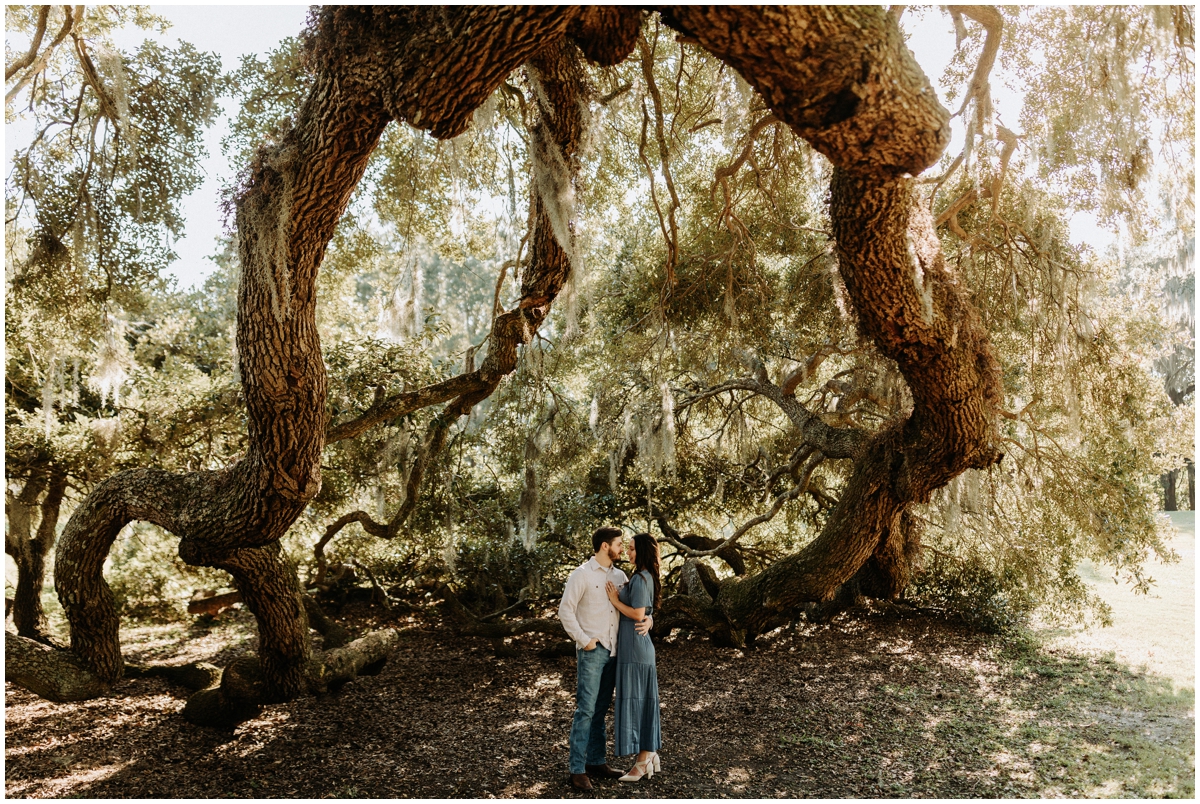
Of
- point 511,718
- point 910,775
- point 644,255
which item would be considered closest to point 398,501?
point 511,718

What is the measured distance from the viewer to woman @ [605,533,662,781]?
410cm

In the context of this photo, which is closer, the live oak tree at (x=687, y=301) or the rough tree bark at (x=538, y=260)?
the live oak tree at (x=687, y=301)

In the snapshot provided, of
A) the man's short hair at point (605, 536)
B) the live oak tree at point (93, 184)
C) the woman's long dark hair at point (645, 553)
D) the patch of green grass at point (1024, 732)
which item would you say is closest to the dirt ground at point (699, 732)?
the patch of green grass at point (1024, 732)

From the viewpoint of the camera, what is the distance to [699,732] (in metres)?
5.29

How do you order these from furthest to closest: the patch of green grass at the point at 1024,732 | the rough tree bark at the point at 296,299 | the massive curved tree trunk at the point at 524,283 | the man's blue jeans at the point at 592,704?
the patch of green grass at the point at 1024,732 → the man's blue jeans at the point at 592,704 → the rough tree bark at the point at 296,299 → the massive curved tree trunk at the point at 524,283

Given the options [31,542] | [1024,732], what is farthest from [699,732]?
[31,542]

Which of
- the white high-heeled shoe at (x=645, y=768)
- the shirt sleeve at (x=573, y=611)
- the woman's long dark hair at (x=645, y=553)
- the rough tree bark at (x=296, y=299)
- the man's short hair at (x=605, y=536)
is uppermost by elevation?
the rough tree bark at (x=296, y=299)

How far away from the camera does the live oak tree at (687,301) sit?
2.82m

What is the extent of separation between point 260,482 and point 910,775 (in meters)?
3.96

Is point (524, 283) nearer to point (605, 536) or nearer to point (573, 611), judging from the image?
point (605, 536)

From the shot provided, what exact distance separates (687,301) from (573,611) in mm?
3914

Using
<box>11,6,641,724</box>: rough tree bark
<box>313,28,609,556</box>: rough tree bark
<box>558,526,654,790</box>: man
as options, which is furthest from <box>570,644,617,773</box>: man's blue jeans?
<box>313,28,609,556</box>: rough tree bark

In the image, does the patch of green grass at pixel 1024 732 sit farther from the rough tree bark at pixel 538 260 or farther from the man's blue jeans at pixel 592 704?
the rough tree bark at pixel 538 260

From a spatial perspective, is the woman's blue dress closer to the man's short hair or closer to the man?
the man
